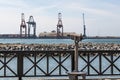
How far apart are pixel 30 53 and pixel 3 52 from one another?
3.21ft

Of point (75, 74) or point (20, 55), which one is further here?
point (20, 55)

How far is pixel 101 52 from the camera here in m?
14.8

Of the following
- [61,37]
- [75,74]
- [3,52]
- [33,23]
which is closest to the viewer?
[75,74]

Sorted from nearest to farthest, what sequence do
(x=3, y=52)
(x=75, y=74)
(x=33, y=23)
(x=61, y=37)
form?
(x=75, y=74) → (x=3, y=52) → (x=33, y=23) → (x=61, y=37)

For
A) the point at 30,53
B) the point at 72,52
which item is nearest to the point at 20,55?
the point at 30,53

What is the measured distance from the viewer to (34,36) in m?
196

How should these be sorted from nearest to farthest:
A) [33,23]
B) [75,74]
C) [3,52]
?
[75,74] < [3,52] < [33,23]

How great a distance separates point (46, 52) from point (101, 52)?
2034mm

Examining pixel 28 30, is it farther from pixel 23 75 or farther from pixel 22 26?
pixel 23 75

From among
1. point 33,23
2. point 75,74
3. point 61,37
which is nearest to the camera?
point 75,74

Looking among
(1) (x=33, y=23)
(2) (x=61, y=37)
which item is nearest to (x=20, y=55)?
(1) (x=33, y=23)

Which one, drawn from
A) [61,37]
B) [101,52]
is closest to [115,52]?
[101,52]

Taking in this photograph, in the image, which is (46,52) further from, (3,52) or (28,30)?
(28,30)

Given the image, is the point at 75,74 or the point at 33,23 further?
the point at 33,23
